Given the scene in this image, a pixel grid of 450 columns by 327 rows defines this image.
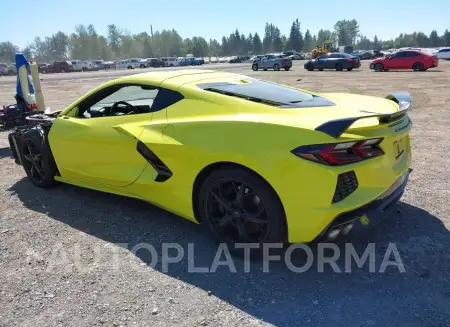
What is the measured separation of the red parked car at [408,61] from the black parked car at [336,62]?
217 centimetres

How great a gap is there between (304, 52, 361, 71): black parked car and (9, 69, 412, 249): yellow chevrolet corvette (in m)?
26.7

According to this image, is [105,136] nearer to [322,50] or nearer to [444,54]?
[444,54]

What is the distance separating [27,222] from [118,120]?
5.00 feet

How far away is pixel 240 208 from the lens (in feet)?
9.68

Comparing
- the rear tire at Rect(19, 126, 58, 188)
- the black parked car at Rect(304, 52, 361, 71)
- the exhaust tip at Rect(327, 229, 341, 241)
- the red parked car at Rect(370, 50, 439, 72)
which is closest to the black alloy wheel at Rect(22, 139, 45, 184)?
the rear tire at Rect(19, 126, 58, 188)

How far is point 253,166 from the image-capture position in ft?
8.82

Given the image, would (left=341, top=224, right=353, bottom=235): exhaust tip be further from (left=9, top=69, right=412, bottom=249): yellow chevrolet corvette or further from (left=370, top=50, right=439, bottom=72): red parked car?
(left=370, top=50, right=439, bottom=72): red parked car

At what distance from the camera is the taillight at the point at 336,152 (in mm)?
2480

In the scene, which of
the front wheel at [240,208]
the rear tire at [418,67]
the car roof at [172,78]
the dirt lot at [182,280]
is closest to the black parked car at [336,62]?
the rear tire at [418,67]

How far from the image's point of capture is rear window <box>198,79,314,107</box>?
10.3ft

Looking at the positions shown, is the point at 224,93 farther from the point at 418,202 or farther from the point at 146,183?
the point at 418,202

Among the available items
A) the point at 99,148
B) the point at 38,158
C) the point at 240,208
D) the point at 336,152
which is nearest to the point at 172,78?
the point at 99,148

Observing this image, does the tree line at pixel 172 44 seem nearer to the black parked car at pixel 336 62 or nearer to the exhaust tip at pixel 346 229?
the black parked car at pixel 336 62

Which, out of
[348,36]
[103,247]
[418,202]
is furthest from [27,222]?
[348,36]
